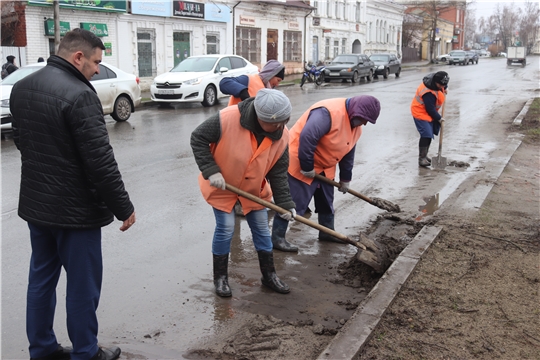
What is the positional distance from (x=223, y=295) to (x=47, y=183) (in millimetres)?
1807

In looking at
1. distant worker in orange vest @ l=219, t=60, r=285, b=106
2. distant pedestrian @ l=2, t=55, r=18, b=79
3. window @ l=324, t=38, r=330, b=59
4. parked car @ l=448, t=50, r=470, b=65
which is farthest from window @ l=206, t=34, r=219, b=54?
parked car @ l=448, t=50, r=470, b=65

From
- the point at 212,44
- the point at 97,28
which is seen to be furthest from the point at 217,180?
the point at 212,44

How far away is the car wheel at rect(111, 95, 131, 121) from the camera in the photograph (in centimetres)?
1401

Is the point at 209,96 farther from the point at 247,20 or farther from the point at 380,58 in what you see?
the point at 380,58

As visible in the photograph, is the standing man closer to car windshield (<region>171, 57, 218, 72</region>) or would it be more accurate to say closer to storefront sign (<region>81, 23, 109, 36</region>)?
car windshield (<region>171, 57, 218, 72</region>)

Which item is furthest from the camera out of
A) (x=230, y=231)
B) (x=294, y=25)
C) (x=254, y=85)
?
(x=294, y=25)

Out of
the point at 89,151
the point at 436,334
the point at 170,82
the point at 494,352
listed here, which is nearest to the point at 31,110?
the point at 89,151

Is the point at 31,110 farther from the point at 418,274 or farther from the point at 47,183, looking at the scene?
the point at 418,274

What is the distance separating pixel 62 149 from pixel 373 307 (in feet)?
7.48

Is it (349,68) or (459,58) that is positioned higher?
(459,58)

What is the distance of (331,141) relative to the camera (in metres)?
5.27

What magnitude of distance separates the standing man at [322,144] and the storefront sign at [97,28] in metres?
19.1

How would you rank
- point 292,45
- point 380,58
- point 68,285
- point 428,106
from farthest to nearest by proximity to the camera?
point 292,45
point 380,58
point 428,106
point 68,285

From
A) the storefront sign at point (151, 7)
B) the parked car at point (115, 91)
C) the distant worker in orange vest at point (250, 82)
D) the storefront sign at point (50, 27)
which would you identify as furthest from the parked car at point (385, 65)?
the distant worker in orange vest at point (250, 82)
